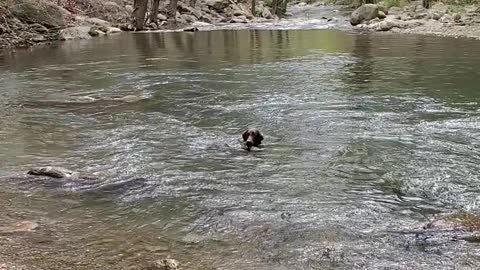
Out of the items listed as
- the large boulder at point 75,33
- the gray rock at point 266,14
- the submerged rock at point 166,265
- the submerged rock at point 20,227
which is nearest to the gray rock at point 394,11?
the gray rock at point 266,14

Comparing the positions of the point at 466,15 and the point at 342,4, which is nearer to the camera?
the point at 466,15

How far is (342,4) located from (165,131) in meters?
50.1

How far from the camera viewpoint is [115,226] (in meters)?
4.70

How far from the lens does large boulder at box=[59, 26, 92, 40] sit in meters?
23.8

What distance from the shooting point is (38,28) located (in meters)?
22.6

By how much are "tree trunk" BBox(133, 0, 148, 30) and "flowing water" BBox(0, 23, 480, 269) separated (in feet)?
53.3

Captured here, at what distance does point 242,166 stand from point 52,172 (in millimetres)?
2055

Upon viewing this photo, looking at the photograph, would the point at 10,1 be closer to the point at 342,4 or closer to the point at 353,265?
the point at 353,265

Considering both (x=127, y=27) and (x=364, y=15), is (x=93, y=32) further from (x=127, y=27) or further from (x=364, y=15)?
(x=364, y=15)

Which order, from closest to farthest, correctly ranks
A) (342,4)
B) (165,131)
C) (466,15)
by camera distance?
1. (165,131)
2. (466,15)
3. (342,4)

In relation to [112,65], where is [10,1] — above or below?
above

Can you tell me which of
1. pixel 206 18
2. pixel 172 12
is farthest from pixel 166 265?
pixel 206 18

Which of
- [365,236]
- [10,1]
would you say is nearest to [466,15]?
[10,1]

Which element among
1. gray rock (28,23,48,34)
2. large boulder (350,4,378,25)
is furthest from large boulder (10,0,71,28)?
large boulder (350,4,378,25)
